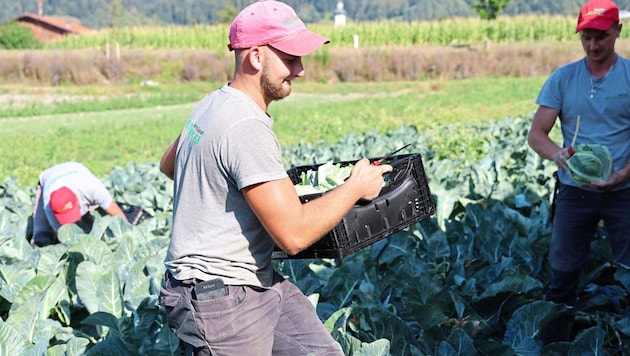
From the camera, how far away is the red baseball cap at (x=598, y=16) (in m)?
3.93

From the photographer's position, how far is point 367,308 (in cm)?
382

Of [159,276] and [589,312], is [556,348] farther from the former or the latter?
[159,276]

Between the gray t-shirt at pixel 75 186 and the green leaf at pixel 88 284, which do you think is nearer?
the green leaf at pixel 88 284

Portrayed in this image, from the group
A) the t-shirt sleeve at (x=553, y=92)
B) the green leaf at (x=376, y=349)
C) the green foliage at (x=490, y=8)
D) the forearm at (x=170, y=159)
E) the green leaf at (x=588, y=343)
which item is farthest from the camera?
the green foliage at (x=490, y=8)

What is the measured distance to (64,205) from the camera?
17.0ft

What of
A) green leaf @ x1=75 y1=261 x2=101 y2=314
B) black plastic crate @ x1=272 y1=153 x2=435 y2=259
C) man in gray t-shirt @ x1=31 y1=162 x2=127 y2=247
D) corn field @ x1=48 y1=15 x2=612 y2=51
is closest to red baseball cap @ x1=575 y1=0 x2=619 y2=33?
black plastic crate @ x1=272 y1=153 x2=435 y2=259

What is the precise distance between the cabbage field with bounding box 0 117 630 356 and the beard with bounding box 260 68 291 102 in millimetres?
1123

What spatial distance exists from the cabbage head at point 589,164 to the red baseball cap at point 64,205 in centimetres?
317

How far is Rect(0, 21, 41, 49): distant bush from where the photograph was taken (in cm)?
5022

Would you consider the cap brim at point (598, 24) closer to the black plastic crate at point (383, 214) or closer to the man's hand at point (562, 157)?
the man's hand at point (562, 157)

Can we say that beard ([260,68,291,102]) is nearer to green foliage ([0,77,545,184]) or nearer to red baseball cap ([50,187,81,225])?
red baseball cap ([50,187,81,225])

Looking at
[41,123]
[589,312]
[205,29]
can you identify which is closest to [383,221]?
[589,312]

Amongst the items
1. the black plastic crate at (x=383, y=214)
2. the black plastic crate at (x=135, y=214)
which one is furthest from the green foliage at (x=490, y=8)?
the black plastic crate at (x=383, y=214)

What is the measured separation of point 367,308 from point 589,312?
165 cm
